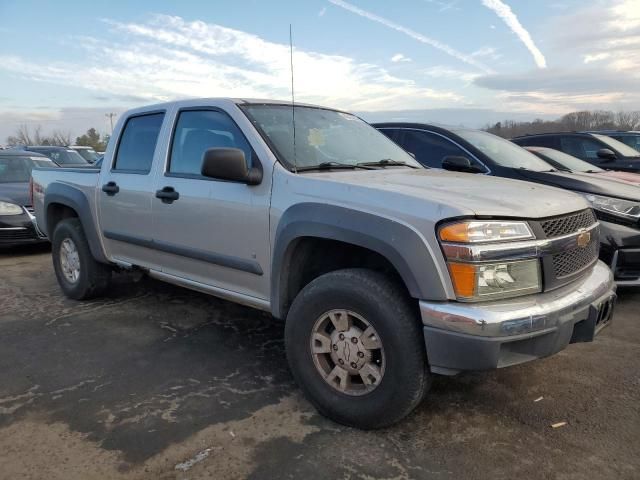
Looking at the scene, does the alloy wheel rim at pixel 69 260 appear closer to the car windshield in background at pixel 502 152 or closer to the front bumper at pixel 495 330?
the front bumper at pixel 495 330

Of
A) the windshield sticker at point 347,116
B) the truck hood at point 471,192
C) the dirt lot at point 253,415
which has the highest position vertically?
the windshield sticker at point 347,116

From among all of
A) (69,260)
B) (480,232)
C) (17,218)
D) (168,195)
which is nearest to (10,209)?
(17,218)

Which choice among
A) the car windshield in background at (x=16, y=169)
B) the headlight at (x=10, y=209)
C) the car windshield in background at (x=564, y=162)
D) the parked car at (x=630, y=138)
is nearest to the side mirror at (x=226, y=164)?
the car windshield in background at (x=564, y=162)

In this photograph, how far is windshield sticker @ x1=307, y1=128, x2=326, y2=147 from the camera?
3605mm

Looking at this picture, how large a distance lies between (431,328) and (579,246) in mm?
1075

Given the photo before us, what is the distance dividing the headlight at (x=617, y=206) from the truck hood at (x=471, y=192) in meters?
1.88

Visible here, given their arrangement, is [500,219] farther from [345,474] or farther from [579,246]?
[345,474]

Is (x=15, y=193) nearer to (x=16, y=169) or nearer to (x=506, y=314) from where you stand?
(x=16, y=169)

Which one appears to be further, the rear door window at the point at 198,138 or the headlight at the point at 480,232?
the rear door window at the point at 198,138

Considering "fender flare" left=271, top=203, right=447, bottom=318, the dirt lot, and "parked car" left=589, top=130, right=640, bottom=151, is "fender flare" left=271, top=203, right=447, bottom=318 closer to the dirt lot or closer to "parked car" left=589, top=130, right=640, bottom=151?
the dirt lot

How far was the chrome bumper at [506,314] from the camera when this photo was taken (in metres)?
2.37

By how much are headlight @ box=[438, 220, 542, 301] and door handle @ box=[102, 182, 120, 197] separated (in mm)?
3056

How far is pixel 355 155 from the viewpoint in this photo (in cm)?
375

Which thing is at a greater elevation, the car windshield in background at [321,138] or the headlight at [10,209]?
the car windshield in background at [321,138]
